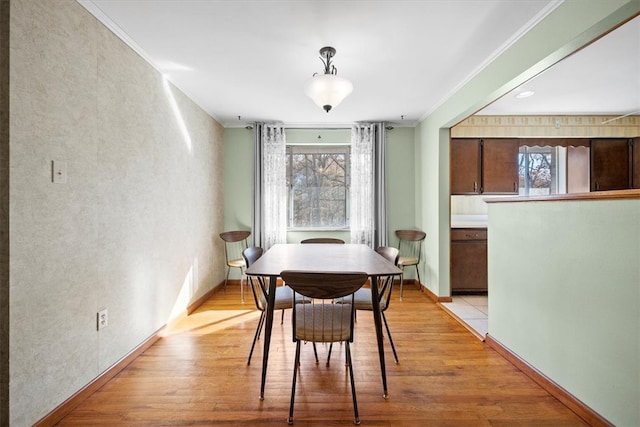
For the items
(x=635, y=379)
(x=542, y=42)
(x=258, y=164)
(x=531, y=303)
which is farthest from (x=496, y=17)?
(x=258, y=164)

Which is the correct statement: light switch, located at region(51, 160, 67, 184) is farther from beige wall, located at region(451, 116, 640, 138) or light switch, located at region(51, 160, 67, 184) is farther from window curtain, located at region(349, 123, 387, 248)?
beige wall, located at region(451, 116, 640, 138)

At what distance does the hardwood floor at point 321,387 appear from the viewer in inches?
68.9

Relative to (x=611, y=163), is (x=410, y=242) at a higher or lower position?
lower

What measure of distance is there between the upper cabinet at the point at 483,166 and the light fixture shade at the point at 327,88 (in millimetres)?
2553

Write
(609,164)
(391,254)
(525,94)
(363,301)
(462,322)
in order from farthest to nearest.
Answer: (609,164)
(525,94)
(462,322)
(391,254)
(363,301)

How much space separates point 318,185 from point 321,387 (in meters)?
3.30

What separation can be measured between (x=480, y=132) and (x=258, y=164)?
3212 millimetres

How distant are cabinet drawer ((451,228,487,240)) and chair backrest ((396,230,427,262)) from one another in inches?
16.0

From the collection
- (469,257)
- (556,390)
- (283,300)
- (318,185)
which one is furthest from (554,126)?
(283,300)

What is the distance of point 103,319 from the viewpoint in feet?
6.80

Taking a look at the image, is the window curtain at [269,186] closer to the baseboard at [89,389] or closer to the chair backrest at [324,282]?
the baseboard at [89,389]

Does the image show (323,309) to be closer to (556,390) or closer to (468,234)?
(556,390)

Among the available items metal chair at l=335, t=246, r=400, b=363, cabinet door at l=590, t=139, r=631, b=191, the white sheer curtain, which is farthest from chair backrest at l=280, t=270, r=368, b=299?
cabinet door at l=590, t=139, r=631, b=191

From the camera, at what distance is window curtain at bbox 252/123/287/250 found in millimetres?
4605
